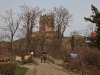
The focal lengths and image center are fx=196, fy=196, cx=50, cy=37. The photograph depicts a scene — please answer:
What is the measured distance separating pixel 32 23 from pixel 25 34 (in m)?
3.56

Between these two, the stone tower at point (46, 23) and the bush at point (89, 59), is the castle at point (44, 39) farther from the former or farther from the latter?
the bush at point (89, 59)

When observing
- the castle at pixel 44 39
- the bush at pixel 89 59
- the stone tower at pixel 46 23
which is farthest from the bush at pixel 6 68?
the stone tower at pixel 46 23

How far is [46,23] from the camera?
198 ft

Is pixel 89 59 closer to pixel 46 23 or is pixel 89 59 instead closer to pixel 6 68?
pixel 6 68

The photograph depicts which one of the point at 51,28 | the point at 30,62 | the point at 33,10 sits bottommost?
the point at 30,62

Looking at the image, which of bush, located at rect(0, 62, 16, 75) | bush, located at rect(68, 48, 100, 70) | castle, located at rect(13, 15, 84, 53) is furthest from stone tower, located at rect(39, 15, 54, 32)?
bush, located at rect(0, 62, 16, 75)

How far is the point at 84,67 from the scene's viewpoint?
23875mm

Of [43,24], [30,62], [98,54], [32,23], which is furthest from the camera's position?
[43,24]

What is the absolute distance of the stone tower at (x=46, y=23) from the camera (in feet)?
186

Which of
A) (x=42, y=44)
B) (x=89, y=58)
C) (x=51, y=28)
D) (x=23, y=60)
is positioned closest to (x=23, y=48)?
(x=42, y=44)

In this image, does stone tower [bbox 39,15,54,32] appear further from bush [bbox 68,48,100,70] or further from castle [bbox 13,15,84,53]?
bush [bbox 68,48,100,70]

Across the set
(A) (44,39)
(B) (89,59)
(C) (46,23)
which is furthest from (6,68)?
(A) (44,39)

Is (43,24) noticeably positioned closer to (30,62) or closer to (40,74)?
(30,62)

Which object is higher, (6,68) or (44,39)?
(44,39)
